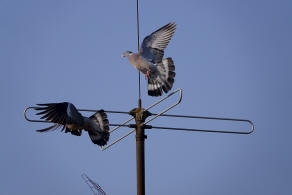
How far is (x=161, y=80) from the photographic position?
680 cm

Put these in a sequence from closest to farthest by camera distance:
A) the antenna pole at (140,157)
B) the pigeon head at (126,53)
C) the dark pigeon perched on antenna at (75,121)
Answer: the antenna pole at (140,157) < the dark pigeon perched on antenna at (75,121) < the pigeon head at (126,53)

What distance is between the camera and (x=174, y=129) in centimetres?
591

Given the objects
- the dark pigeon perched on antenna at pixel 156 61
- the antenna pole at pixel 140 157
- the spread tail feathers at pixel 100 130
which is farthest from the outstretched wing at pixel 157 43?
the antenna pole at pixel 140 157

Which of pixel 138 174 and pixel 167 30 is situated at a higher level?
pixel 167 30

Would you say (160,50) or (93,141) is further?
(160,50)

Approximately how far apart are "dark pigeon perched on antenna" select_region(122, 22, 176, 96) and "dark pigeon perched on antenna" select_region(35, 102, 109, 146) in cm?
94

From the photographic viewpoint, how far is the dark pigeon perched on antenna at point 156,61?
680cm

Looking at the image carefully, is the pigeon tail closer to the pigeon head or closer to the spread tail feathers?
the pigeon head

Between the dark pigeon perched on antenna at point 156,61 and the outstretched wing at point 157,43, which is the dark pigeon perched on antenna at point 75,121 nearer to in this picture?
the dark pigeon perched on antenna at point 156,61

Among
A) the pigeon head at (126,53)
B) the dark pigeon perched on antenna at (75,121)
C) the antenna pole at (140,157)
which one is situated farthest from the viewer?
the pigeon head at (126,53)

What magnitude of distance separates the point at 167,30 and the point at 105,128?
2.03 metres

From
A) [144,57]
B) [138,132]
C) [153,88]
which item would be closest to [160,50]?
[144,57]

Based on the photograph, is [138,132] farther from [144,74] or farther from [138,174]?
[144,74]

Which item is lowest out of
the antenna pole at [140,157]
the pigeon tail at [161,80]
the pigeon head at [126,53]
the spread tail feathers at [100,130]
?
the antenna pole at [140,157]
